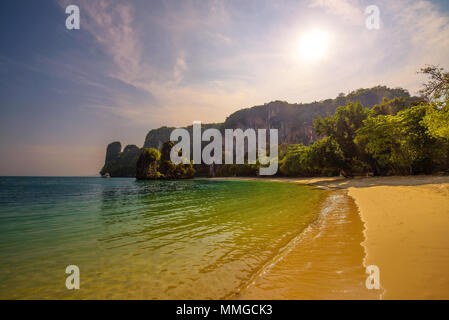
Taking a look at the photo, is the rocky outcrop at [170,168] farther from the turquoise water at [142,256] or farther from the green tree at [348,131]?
the turquoise water at [142,256]

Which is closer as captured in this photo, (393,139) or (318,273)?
(318,273)

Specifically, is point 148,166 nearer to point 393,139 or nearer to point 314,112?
point 393,139

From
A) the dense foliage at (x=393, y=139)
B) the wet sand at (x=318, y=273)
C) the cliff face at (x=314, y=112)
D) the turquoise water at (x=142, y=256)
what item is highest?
the cliff face at (x=314, y=112)

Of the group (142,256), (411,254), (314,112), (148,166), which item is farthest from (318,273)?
(314,112)

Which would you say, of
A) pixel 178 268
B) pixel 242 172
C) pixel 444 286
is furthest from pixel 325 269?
pixel 242 172

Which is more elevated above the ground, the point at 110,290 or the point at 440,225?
the point at 440,225

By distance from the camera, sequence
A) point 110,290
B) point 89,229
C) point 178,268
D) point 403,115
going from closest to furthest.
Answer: point 110,290
point 178,268
point 89,229
point 403,115

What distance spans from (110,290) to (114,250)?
9.14 ft

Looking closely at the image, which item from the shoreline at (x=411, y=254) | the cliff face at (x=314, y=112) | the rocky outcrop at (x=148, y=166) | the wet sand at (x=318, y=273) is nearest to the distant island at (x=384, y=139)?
the shoreline at (x=411, y=254)

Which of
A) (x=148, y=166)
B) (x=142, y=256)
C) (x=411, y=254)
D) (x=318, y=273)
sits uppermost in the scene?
(x=148, y=166)

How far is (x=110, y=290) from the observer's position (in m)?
4.34

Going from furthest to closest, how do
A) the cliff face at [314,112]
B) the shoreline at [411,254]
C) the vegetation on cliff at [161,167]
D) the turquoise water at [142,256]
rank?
the cliff face at [314,112] → the vegetation on cliff at [161,167] → the turquoise water at [142,256] → the shoreline at [411,254]
